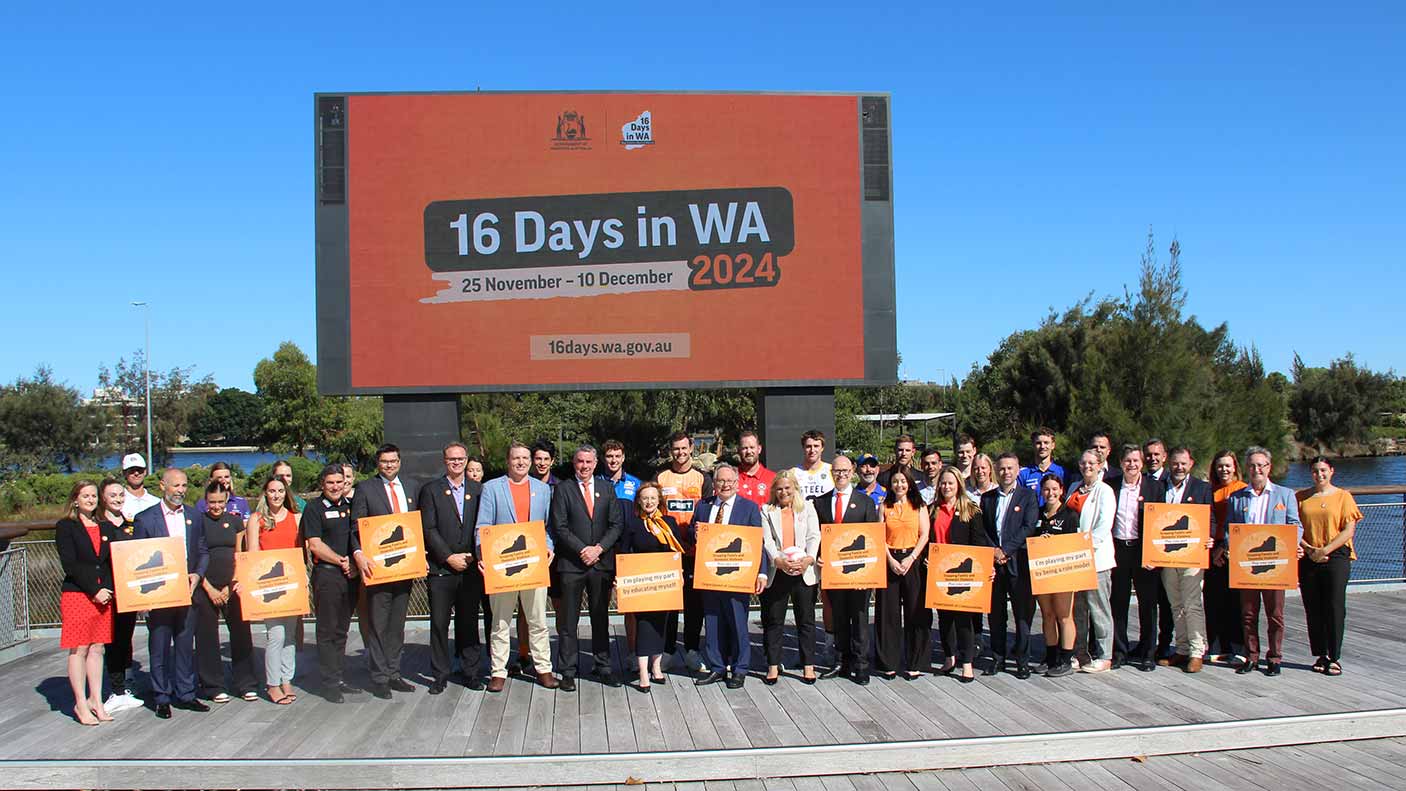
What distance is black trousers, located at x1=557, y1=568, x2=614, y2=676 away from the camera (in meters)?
6.20

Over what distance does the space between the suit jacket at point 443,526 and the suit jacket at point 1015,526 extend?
348 cm

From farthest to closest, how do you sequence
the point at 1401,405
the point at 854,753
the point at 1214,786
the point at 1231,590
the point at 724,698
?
the point at 1401,405
the point at 1231,590
the point at 724,698
the point at 854,753
the point at 1214,786

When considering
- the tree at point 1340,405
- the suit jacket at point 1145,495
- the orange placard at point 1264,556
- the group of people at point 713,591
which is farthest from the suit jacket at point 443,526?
the tree at point 1340,405

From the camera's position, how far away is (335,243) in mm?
11516

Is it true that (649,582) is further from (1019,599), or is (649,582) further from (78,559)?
A: (78,559)

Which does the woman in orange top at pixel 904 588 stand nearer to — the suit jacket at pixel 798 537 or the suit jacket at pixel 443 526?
the suit jacket at pixel 798 537

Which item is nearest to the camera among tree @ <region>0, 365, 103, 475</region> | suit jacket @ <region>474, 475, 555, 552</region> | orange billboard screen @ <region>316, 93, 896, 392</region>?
suit jacket @ <region>474, 475, 555, 552</region>

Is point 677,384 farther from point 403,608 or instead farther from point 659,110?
point 403,608

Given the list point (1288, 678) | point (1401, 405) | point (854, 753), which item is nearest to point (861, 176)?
point (1288, 678)

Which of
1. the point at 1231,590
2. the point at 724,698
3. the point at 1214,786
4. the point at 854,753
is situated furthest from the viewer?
the point at 1231,590

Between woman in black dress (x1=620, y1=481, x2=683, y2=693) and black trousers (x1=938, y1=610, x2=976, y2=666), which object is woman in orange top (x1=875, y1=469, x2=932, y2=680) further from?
woman in black dress (x1=620, y1=481, x2=683, y2=693)

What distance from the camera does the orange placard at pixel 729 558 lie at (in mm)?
6051

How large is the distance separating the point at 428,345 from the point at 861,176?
584 centimetres

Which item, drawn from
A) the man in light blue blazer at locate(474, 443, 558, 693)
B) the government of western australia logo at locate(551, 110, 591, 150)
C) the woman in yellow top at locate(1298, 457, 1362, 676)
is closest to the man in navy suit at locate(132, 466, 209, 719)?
the man in light blue blazer at locate(474, 443, 558, 693)
